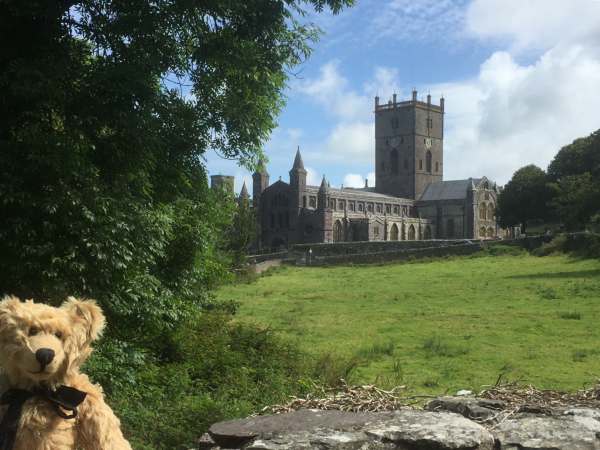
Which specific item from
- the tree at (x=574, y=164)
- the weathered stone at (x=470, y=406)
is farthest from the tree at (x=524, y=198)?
the weathered stone at (x=470, y=406)

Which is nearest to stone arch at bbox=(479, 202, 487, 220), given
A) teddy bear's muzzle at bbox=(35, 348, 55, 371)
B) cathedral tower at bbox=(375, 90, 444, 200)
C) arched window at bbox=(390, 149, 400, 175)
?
cathedral tower at bbox=(375, 90, 444, 200)

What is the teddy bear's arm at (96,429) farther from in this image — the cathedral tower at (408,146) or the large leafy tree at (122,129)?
the cathedral tower at (408,146)

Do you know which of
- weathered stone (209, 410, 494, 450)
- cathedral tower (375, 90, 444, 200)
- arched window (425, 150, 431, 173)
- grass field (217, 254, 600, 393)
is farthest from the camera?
arched window (425, 150, 431, 173)

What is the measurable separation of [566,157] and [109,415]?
81128mm

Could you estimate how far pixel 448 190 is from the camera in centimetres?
11756

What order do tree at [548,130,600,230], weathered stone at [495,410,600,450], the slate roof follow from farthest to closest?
1. the slate roof
2. tree at [548,130,600,230]
3. weathered stone at [495,410,600,450]

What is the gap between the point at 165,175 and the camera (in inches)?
365

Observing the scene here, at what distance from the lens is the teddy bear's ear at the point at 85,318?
353cm

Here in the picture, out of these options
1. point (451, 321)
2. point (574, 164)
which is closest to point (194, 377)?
point (451, 321)

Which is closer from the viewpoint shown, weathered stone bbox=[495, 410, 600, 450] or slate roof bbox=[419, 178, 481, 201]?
weathered stone bbox=[495, 410, 600, 450]

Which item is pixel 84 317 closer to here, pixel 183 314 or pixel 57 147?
pixel 57 147

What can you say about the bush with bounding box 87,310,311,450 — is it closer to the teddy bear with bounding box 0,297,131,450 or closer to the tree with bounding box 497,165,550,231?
the teddy bear with bounding box 0,297,131,450

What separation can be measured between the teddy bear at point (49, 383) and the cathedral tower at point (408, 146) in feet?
393

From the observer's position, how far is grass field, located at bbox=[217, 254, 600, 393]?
42.2 ft
